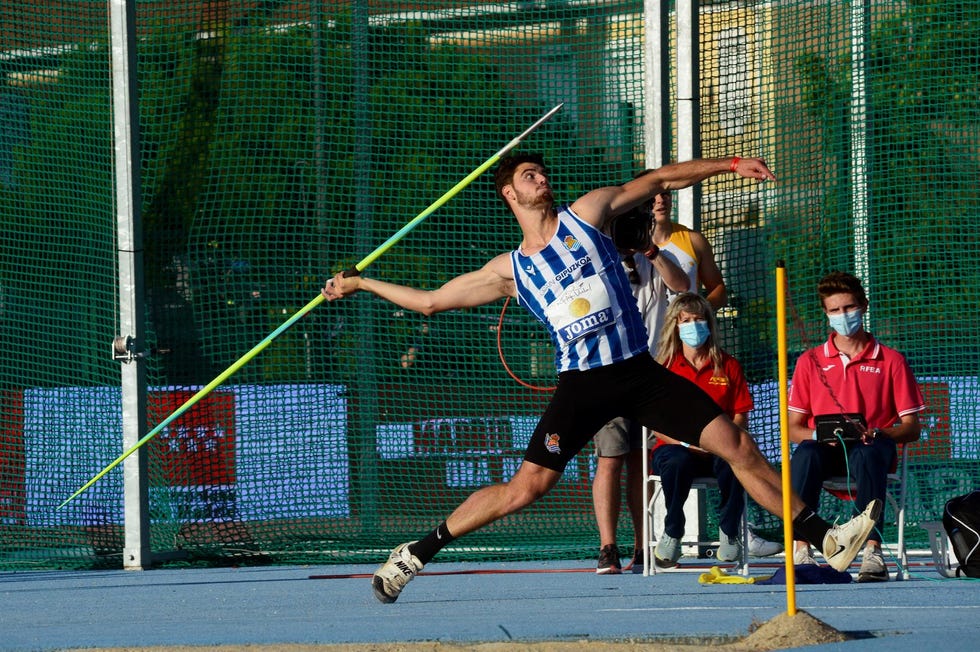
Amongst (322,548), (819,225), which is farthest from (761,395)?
(322,548)

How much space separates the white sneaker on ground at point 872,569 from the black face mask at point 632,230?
1.92 meters

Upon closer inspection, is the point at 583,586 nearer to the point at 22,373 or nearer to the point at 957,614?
the point at 957,614

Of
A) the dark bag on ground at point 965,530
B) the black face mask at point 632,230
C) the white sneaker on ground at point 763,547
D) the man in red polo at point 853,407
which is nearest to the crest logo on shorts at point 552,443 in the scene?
the black face mask at point 632,230

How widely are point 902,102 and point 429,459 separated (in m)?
3.68

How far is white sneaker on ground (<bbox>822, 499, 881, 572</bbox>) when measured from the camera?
562 centimetres

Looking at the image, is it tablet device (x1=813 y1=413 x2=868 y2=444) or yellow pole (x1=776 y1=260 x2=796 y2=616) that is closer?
yellow pole (x1=776 y1=260 x2=796 y2=616)

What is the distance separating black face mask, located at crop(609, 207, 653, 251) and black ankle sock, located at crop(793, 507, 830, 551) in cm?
150

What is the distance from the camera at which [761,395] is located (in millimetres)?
8773

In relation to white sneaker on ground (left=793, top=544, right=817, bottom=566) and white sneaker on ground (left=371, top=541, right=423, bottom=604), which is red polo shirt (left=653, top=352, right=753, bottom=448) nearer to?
white sneaker on ground (left=793, top=544, right=817, bottom=566)

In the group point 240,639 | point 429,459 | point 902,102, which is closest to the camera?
point 240,639

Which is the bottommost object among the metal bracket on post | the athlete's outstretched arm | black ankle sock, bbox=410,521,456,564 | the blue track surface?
the blue track surface

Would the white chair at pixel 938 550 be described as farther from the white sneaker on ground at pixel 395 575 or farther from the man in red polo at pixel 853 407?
the white sneaker on ground at pixel 395 575

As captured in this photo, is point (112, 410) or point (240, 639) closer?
point (240, 639)

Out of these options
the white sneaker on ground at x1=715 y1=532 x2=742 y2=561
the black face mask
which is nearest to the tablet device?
the white sneaker on ground at x1=715 y1=532 x2=742 y2=561
